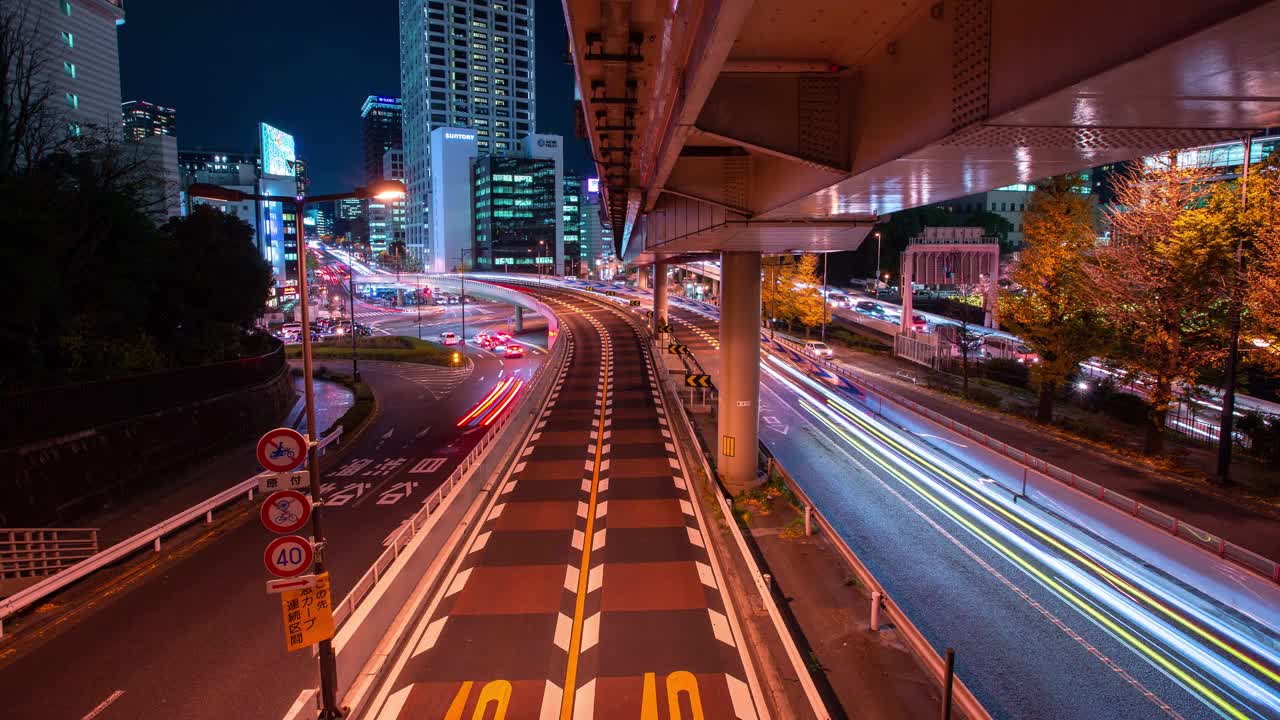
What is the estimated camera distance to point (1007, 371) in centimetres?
3922

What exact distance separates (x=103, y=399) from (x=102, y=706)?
12.9m

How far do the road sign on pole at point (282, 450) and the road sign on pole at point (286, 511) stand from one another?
33 centimetres

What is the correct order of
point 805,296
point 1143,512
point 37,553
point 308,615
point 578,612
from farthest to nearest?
point 805,296 < point 1143,512 < point 37,553 < point 578,612 < point 308,615

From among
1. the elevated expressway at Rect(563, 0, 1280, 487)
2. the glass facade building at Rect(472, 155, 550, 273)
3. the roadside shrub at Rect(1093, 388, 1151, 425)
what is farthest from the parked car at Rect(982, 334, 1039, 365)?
the glass facade building at Rect(472, 155, 550, 273)

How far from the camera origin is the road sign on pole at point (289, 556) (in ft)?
24.4

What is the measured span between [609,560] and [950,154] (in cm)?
979

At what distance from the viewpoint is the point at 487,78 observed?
16625 cm

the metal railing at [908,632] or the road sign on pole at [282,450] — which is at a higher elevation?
the road sign on pole at [282,450]


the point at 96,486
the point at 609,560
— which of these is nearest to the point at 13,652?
the point at 96,486

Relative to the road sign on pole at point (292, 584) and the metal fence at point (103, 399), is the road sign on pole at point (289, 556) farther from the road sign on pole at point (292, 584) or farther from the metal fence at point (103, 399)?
the metal fence at point (103, 399)

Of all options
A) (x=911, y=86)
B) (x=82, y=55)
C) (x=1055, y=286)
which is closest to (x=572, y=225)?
(x=82, y=55)

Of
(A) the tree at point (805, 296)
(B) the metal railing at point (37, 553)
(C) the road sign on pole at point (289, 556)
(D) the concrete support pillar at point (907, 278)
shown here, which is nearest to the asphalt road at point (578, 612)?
(C) the road sign on pole at point (289, 556)

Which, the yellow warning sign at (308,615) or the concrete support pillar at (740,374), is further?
the concrete support pillar at (740,374)

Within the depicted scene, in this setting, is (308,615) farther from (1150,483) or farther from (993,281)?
(993,281)
